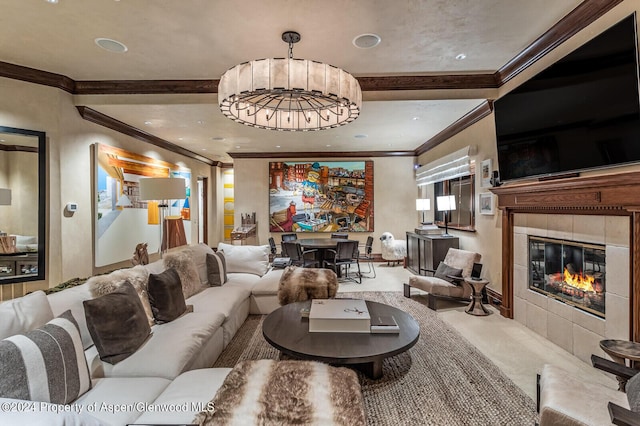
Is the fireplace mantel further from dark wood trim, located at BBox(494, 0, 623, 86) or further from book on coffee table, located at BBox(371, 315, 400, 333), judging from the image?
book on coffee table, located at BBox(371, 315, 400, 333)

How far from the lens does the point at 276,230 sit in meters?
8.07

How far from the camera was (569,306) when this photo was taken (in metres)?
2.85

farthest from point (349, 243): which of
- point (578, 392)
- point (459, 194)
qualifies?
point (578, 392)

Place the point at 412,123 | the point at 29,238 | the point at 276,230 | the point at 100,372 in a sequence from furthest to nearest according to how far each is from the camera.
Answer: the point at 276,230 → the point at 412,123 → the point at 29,238 → the point at 100,372

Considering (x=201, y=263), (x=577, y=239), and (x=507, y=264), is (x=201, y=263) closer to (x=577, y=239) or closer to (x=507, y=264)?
(x=507, y=264)

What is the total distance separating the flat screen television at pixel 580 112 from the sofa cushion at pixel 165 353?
3.31 metres

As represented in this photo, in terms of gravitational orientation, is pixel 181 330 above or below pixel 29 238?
below

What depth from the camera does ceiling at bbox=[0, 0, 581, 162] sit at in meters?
2.49

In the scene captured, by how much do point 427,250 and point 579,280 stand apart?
2782 millimetres

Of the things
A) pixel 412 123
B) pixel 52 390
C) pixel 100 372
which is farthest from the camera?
pixel 412 123

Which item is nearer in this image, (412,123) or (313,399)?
(313,399)

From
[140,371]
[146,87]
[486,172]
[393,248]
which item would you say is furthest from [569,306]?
[146,87]

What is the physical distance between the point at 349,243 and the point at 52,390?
4538mm

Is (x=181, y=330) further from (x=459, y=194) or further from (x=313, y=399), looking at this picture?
(x=459, y=194)
